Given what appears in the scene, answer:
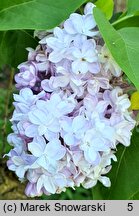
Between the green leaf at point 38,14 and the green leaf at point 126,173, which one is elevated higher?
the green leaf at point 38,14

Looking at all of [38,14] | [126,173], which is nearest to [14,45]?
[38,14]

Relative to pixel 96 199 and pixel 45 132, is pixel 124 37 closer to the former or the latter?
pixel 45 132

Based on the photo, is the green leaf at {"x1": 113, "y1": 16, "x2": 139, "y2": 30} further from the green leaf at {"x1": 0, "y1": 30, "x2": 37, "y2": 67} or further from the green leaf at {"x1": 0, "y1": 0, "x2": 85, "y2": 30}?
the green leaf at {"x1": 0, "y1": 30, "x2": 37, "y2": 67}

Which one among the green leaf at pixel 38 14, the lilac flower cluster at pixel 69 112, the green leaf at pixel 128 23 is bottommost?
the lilac flower cluster at pixel 69 112

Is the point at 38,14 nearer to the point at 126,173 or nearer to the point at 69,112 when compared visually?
the point at 69,112

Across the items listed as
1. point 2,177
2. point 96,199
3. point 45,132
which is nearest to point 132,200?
point 96,199

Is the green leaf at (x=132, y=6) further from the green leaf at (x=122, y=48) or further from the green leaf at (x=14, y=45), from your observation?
the green leaf at (x=14, y=45)

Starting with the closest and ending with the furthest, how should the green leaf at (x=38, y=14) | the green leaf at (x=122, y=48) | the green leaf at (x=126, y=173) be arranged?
the green leaf at (x=122, y=48), the green leaf at (x=38, y=14), the green leaf at (x=126, y=173)

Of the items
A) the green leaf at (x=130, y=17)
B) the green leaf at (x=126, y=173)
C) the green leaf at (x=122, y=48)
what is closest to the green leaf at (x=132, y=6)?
the green leaf at (x=130, y=17)

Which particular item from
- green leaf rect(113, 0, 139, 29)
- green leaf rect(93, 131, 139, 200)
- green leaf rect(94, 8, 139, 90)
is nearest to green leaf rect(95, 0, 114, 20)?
green leaf rect(113, 0, 139, 29)
